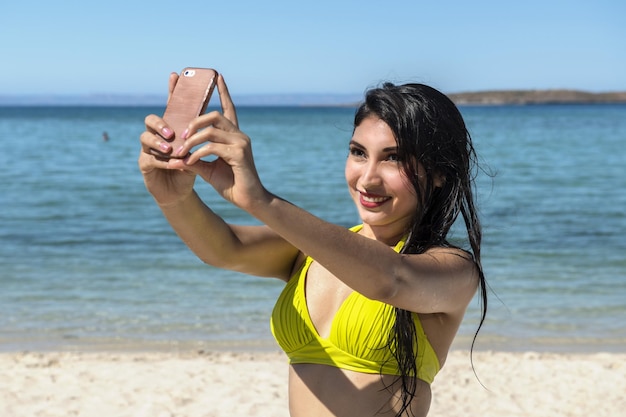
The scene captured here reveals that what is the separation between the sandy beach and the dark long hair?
10.8 ft

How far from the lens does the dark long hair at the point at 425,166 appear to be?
216 centimetres

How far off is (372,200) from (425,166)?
169mm

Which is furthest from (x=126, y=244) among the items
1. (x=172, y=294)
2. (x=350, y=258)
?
(x=350, y=258)

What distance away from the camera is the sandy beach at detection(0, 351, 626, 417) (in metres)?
5.45

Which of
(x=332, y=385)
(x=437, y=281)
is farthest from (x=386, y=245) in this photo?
(x=332, y=385)

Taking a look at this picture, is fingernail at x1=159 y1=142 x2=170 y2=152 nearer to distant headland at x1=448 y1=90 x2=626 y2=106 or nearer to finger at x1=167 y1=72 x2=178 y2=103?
finger at x1=167 y1=72 x2=178 y2=103

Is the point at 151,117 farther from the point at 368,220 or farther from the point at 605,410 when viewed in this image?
the point at 605,410

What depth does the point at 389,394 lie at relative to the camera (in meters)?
2.23

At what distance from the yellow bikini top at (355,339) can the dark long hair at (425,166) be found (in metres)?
0.03

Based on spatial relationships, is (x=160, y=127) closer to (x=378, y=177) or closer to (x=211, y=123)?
(x=211, y=123)

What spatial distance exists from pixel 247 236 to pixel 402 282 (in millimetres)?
674

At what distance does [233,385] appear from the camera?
5789 mm

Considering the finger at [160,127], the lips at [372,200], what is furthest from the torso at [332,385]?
the finger at [160,127]

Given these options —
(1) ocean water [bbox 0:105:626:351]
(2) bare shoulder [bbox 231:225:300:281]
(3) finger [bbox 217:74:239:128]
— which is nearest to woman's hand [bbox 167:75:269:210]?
(3) finger [bbox 217:74:239:128]
